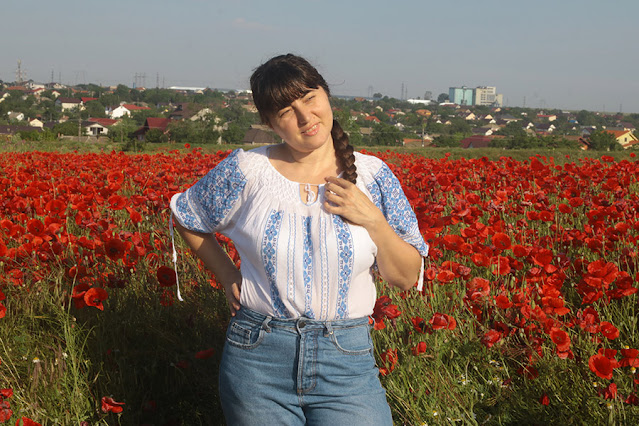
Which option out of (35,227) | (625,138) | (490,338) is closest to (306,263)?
(490,338)

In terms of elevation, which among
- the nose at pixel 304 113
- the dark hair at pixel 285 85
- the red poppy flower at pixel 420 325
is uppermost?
the dark hair at pixel 285 85

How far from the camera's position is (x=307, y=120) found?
5.65 feet

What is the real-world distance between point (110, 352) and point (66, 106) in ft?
459

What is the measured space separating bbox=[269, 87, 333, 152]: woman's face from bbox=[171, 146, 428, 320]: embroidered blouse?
0.44 feet

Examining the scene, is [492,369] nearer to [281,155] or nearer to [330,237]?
[330,237]

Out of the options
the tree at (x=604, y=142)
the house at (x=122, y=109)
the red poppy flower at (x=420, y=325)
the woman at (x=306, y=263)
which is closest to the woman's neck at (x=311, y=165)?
the woman at (x=306, y=263)

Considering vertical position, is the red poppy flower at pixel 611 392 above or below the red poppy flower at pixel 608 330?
below

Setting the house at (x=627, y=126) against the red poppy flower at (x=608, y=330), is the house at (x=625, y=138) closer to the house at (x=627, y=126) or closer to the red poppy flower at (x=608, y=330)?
the house at (x=627, y=126)

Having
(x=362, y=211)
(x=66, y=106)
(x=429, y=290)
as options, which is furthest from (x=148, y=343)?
(x=66, y=106)

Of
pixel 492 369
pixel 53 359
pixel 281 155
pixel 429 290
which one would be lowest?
pixel 53 359

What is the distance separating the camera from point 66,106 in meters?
130

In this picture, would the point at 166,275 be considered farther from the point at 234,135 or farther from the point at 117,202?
the point at 234,135

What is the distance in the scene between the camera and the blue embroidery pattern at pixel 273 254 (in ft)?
5.62

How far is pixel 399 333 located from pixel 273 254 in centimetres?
99
